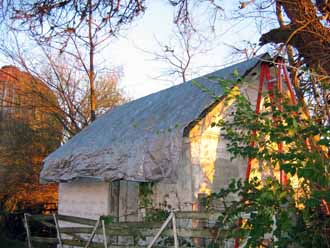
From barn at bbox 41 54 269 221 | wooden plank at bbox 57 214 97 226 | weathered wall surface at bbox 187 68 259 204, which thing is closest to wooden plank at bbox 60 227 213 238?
wooden plank at bbox 57 214 97 226

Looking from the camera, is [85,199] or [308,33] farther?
[85,199]

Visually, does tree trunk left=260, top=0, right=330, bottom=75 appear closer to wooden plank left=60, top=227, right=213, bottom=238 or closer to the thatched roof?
the thatched roof

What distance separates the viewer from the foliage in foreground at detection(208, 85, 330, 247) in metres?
4.26

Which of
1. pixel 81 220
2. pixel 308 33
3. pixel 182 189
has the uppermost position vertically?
pixel 308 33

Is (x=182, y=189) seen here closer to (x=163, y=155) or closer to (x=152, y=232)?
(x=163, y=155)

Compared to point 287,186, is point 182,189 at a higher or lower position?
lower

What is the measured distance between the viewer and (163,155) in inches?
346

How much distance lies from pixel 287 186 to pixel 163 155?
4137mm

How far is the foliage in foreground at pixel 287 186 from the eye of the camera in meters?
4.26

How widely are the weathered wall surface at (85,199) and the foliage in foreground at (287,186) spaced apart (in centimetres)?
677

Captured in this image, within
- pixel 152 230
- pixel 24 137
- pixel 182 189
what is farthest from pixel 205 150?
pixel 24 137

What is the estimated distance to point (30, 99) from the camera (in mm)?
22281

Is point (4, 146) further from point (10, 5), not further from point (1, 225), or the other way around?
point (10, 5)

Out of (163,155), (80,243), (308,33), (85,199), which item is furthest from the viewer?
(85,199)
